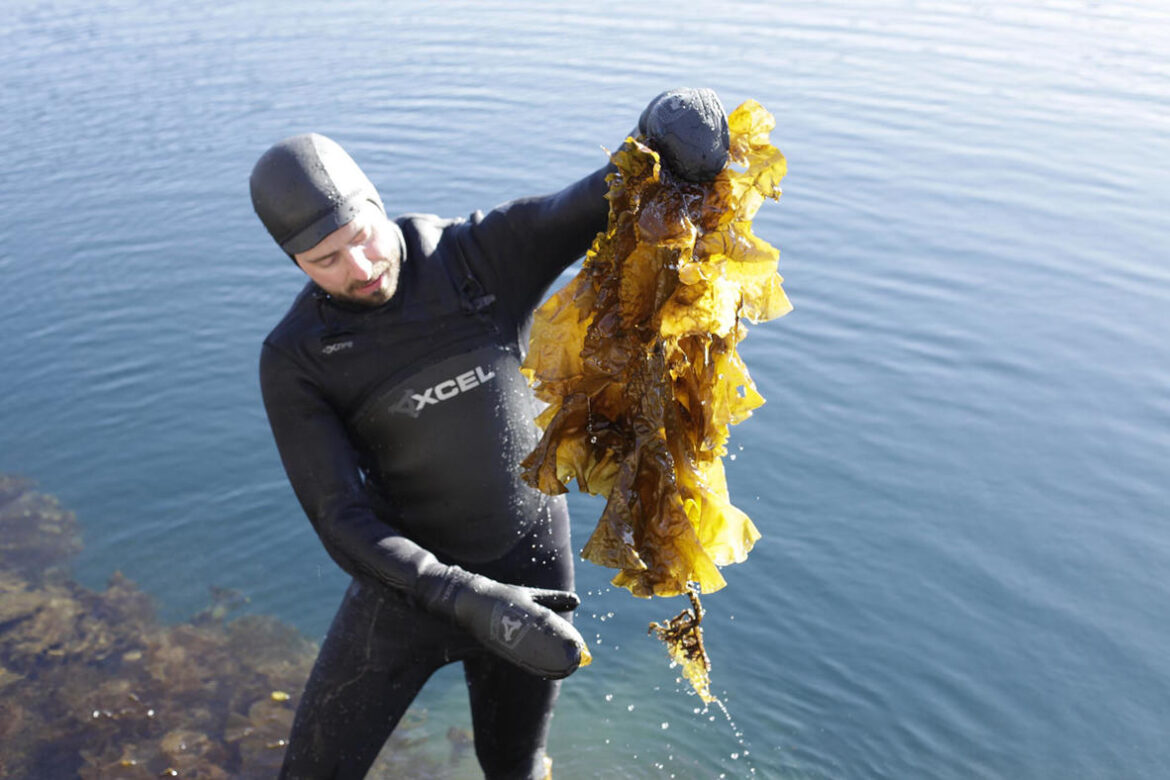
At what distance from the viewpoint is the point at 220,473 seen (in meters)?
6.99

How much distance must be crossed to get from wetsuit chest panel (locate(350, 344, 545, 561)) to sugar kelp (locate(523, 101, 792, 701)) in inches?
21.9

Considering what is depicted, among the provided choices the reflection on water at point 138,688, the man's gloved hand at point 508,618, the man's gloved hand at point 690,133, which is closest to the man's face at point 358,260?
the man's gloved hand at point 508,618

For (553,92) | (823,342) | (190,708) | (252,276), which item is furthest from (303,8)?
(190,708)

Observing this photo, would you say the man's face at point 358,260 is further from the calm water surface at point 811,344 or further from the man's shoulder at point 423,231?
the calm water surface at point 811,344

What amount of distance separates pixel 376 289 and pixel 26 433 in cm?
546

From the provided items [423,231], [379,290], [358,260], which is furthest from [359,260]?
[423,231]

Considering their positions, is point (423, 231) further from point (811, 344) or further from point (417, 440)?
point (811, 344)

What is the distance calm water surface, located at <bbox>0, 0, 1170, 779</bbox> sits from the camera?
525 cm

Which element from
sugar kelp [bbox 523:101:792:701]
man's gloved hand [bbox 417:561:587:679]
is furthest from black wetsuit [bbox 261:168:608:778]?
sugar kelp [bbox 523:101:792:701]

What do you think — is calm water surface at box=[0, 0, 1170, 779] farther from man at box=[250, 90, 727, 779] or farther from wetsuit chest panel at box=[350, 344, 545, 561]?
wetsuit chest panel at box=[350, 344, 545, 561]

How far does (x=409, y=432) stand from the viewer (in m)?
3.40

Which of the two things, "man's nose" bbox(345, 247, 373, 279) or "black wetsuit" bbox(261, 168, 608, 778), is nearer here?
"man's nose" bbox(345, 247, 373, 279)

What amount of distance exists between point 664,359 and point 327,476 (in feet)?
3.66

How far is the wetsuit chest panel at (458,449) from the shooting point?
339 centimetres
